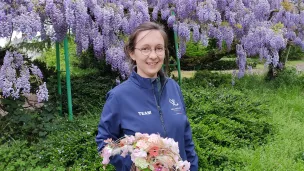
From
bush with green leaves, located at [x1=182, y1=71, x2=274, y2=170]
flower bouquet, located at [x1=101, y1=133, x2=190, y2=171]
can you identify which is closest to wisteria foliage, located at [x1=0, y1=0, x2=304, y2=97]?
bush with green leaves, located at [x1=182, y1=71, x2=274, y2=170]

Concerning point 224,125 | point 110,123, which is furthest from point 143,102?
point 224,125

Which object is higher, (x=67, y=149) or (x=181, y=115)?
(x=181, y=115)

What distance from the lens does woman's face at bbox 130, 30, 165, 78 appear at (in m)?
1.96

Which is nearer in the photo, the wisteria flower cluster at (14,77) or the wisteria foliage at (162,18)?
the wisteria flower cluster at (14,77)

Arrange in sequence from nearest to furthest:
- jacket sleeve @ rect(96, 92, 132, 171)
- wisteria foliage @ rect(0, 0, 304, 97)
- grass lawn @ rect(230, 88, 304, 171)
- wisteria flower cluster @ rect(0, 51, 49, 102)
Answer: 1. jacket sleeve @ rect(96, 92, 132, 171)
2. grass lawn @ rect(230, 88, 304, 171)
3. wisteria flower cluster @ rect(0, 51, 49, 102)
4. wisteria foliage @ rect(0, 0, 304, 97)

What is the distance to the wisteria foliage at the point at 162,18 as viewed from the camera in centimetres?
501

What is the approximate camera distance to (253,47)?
25.5 feet

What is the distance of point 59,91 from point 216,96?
2579 millimetres

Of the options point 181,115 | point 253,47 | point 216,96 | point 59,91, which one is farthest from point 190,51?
point 181,115

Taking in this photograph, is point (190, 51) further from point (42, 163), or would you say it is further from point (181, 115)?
point (181, 115)

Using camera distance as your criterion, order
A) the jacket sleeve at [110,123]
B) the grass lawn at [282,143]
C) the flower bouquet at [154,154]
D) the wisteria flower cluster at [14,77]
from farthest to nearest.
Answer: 1. the wisteria flower cluster at [14,77]
2. the grass lawn at [282,143]
3. the jacket sleeve at [110,123]
4. the flower bouquet at [154,154]

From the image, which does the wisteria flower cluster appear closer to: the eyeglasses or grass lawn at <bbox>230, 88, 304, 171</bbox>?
grass lawn at <bbox>230, 88, 304, 171</bbox>

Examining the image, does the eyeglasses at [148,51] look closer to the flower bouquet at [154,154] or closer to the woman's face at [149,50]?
the woman's face at [149,50]

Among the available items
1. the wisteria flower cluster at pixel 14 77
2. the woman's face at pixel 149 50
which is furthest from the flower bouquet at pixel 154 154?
the wisteria flower cluster at pixel 14 77
